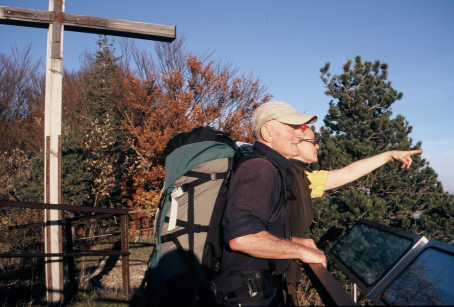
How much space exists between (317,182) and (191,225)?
4.37ft

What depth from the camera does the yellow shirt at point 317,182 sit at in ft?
9.33

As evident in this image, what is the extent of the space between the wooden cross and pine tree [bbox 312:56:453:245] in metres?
4.28

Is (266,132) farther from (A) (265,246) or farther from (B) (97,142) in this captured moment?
(B) (97,142)

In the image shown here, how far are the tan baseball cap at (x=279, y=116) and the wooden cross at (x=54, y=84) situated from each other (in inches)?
134

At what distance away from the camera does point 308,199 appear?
2.31m

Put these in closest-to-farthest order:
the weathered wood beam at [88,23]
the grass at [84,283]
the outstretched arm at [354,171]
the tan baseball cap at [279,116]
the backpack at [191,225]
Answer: the backpack at [191,225] < the tan baseball cap at [279,116] < the outstretched arm at [354,171] < the grass at [84,283] < the weathered wood beam at [88,23]

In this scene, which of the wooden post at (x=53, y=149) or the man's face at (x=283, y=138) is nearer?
the man's face at (x=283, y=138)

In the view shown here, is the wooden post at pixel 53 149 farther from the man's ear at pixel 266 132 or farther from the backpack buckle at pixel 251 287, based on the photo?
the backpack buckle at pixel 251 287

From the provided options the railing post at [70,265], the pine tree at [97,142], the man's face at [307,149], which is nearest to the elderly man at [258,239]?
the man's face at [307,149]

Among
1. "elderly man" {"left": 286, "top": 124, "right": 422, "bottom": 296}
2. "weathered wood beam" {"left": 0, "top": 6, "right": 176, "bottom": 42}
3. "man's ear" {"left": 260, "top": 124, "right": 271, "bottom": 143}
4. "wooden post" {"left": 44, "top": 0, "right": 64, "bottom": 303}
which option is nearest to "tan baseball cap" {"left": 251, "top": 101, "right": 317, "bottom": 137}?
"man's ear" {"left": 260, "top": 124, "right": 271, "bottom": 143}

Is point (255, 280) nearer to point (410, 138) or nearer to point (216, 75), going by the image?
point (410, 138)

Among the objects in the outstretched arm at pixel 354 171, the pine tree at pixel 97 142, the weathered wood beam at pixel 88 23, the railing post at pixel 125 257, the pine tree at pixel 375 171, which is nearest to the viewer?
the outstretched arm at pixel 354 171

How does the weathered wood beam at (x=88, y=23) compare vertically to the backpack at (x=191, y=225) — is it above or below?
above

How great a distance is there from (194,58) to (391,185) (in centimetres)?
1211
